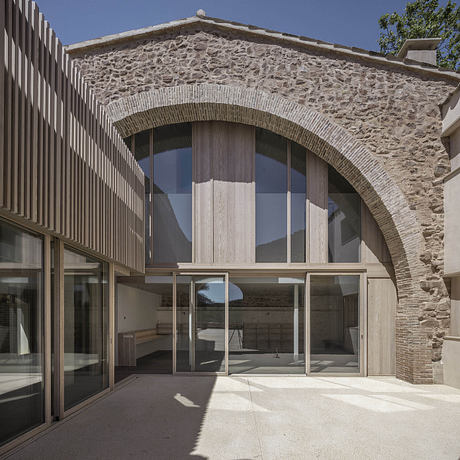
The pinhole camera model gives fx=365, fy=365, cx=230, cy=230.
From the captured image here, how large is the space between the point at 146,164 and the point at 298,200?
4131 millimetres

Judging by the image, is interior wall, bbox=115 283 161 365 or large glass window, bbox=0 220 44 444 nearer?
large glass window, bbox=0 220 44 444

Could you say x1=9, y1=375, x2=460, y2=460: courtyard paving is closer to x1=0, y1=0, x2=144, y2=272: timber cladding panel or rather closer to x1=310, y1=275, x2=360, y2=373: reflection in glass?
x1=310, y1=275, x2=360, y2=373: reflection in glass

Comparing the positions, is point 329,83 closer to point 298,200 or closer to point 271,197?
point 298,200

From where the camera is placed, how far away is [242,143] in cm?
966

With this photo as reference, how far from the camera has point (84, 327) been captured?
659cm

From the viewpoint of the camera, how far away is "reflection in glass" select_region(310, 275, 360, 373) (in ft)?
30.2

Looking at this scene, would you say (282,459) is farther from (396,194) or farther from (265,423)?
(396,194)

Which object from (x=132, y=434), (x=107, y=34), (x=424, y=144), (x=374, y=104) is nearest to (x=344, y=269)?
(x=424, y=144)

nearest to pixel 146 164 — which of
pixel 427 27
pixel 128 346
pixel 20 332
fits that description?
pixel 128 346

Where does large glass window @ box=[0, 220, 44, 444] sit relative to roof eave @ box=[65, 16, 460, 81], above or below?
below

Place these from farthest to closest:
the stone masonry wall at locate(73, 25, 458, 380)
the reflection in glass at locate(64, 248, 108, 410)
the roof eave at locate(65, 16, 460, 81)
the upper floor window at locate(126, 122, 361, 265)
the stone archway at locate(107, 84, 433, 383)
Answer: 1. the upper floor window at locate(126, 122, 361, 265)
2. the roof eave at locate(65, 16, 460, 81)
3. the stone masonry wall at locate(73, 25, 458, 380)
4. the stone archway at locate(107, 84, 433, 383)
5. the reflection in glass at locate(64, 248, 108, 410)

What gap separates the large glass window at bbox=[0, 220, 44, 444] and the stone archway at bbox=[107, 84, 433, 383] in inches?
208

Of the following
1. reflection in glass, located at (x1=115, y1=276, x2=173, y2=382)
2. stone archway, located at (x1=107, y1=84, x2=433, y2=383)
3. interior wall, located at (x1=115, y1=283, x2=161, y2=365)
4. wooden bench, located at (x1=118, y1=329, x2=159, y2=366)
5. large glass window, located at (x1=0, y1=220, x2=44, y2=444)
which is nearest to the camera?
large glass window, located at (x1=0, y1=220, x2=44, y2=444)

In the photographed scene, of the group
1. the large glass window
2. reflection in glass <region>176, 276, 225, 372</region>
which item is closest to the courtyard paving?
the large glass window
